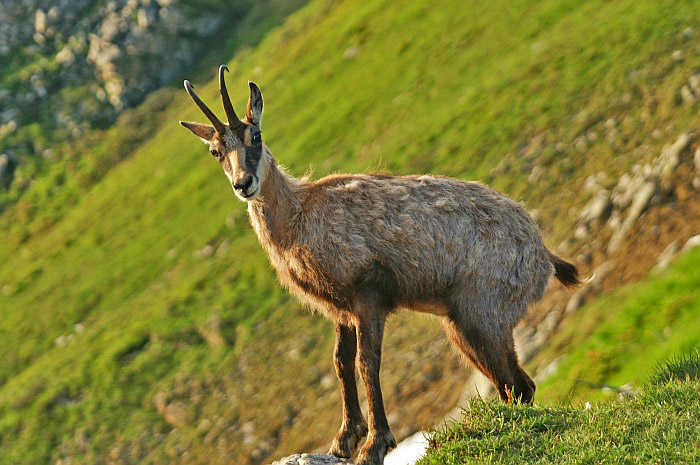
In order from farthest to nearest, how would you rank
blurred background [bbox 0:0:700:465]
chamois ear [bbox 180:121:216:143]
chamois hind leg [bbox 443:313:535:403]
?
blurred background [bbox 0:0:700:465], chamois ear [bbox 180:121:216:143], chamois hind leg [bbox 443:313:535:403]

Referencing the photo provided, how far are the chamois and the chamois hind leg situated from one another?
0.02m

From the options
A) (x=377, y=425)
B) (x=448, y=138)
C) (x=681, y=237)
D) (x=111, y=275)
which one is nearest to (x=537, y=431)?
(x=377, y=425)

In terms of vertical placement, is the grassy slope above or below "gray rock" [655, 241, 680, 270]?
above

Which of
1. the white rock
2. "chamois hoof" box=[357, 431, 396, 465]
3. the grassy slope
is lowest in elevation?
the white rock

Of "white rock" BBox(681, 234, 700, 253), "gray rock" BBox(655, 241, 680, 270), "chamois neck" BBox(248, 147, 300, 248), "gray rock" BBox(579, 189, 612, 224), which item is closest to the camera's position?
"chamois neck" BBox(248, 147, 300, 248)

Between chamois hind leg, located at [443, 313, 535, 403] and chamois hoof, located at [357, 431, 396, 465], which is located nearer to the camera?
chamois hoof, located at [357, 431, 396, 465]

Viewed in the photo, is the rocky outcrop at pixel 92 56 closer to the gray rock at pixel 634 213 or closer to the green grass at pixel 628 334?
the gray rock at pixel 634 213

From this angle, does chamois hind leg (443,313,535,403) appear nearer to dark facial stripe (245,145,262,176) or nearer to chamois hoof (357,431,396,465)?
chamois hoof (357,431,396,465)

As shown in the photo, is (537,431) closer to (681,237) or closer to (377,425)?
(377,425)

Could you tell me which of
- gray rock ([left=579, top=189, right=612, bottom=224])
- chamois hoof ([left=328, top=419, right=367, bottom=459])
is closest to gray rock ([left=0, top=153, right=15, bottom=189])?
gray rock ([left=579, top=189, right=612, bottom=224])

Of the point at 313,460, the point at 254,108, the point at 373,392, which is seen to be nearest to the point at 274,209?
the point at 254,108

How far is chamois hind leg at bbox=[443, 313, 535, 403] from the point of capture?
13.1m

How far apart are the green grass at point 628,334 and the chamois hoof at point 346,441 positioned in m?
8.99

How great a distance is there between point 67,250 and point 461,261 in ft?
152
